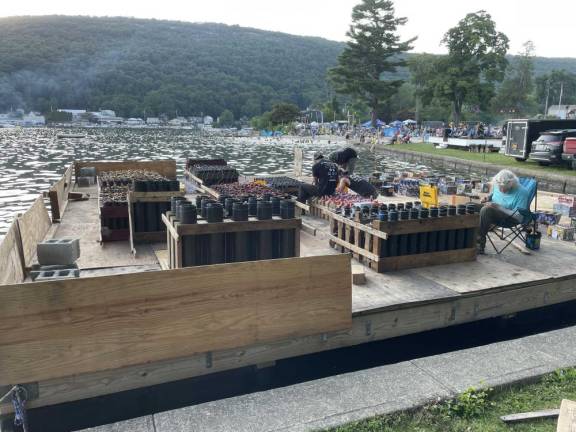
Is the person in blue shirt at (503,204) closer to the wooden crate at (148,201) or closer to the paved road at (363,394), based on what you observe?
the paved road at (363,394)

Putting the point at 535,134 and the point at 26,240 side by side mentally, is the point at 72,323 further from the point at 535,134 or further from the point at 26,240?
the point at 535,134

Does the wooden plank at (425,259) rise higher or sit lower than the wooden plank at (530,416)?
higher

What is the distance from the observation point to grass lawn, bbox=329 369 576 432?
11.7 ft

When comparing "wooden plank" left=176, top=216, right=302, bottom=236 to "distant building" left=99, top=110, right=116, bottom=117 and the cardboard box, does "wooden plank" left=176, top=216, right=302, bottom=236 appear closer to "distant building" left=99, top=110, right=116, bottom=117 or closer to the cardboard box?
the cardboard box

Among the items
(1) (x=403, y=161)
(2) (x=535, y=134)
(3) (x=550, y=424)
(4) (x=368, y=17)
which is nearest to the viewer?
(3) (x=550, y=424)

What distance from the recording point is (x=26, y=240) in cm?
715

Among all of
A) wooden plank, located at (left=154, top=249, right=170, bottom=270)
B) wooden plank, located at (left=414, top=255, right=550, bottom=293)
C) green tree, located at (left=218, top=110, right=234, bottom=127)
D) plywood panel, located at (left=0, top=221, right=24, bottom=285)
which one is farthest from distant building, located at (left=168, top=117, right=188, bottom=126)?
wooden plank, located at (left=414, top=255, right=550, bottom=293)

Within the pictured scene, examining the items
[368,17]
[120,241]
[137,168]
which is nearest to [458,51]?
[368,17]

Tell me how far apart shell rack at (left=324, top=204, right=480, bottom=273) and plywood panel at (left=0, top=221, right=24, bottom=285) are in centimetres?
465

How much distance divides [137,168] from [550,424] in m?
16.1

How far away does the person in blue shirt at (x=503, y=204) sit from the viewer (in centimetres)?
794

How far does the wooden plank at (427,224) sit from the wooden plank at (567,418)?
3.57m

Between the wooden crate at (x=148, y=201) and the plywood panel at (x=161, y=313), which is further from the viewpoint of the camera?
the wooden crate at (x=148, y=201)

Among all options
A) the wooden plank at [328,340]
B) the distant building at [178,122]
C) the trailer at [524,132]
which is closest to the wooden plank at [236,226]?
the wooden plank at [328,340]
